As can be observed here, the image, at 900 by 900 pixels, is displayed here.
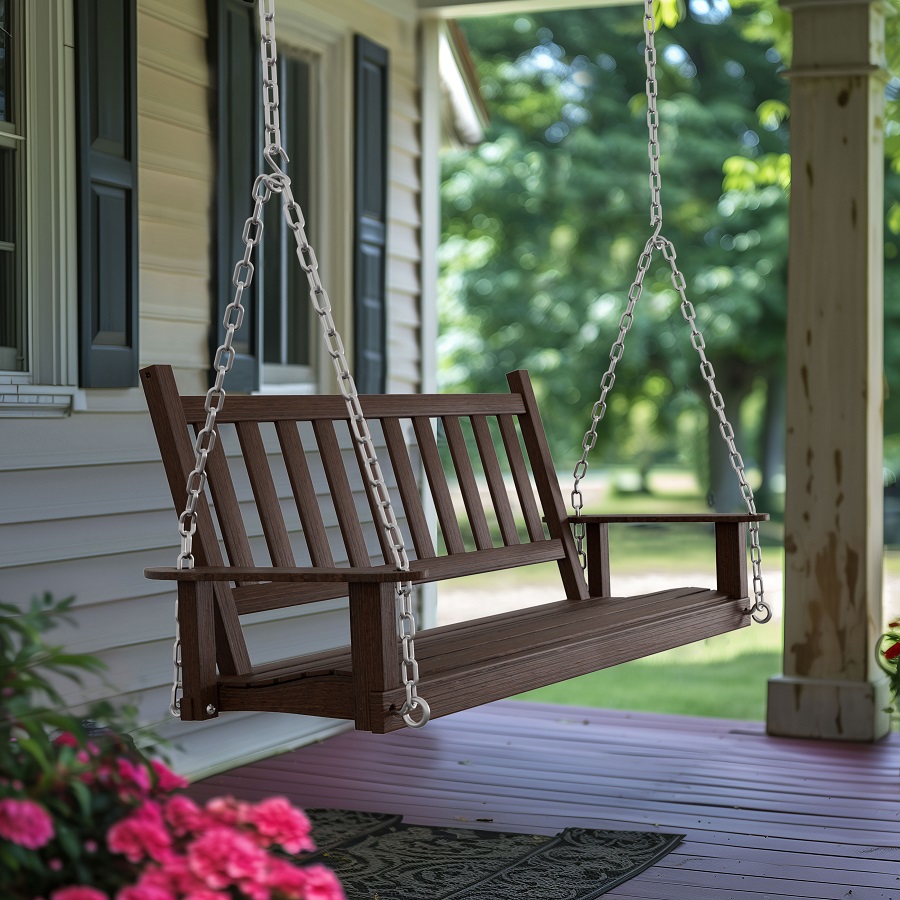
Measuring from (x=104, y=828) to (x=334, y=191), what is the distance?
3542 millimetres

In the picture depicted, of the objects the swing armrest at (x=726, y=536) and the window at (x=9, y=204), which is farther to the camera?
the swing armrest at (x=726, y=536)

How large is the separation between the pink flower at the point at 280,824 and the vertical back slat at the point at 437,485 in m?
1.82

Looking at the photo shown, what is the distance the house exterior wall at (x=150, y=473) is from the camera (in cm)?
357

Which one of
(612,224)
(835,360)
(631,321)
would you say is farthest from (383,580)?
(612,224)

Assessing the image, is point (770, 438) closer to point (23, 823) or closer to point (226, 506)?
point (226, 506)

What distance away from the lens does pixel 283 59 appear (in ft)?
15.6

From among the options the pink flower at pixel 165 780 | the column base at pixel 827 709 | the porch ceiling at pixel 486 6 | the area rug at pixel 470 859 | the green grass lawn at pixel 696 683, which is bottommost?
the green grass lawn at pixel 696 683

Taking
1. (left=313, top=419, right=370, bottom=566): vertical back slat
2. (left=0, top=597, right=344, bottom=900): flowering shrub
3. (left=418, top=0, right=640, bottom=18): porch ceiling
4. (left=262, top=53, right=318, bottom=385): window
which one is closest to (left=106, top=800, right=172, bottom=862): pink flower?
(left=0, top=597, right=344, bottom=900): flowering shrub

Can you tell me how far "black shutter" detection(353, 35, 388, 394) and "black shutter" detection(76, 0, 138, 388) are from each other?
50.0 inches

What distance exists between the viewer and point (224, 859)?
5.30 ft

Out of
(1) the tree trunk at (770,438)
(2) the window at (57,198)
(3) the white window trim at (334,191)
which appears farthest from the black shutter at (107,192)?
(1) the tree trunk at (770,438)

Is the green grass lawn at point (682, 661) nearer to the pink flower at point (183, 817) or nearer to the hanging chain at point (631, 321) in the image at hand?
the hanging chain at point (631, 321)

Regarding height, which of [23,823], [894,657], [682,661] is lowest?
[682,661]

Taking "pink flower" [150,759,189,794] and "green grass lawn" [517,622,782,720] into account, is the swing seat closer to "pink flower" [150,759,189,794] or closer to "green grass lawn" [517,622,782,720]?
"pink flower" [150,759,189,794]
